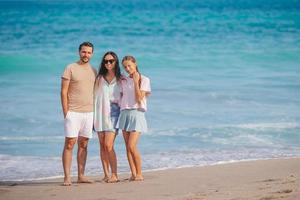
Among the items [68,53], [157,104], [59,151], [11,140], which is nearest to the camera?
[59,151]

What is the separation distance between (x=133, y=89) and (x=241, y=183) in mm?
1423

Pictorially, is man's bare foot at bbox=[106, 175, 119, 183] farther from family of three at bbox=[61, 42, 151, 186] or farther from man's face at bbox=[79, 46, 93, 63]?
man's face at bbox=[79, 46, 93, 63]

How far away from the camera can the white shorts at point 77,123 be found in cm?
920

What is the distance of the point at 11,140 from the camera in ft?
43.2

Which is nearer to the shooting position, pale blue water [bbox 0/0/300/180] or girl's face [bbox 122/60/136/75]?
girl's face [bbox 122/60/136/75]

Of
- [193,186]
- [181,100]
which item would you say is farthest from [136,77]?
[181,100]

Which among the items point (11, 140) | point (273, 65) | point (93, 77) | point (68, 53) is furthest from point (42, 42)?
point (93, 77)

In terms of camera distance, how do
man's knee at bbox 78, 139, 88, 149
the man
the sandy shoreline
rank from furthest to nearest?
man's knee at bbox 78, 139, 88, 149
the man
the sandy shoreline

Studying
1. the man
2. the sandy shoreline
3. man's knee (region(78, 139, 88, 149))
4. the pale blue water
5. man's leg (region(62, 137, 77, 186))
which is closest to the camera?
the sandy shoreline

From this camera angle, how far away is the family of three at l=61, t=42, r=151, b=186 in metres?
9.20

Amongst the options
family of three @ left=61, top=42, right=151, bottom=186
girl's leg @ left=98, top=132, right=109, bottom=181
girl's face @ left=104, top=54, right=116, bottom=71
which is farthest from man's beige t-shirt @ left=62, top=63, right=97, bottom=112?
girl's leg @ left=98, top=132, right=109, bottom=181

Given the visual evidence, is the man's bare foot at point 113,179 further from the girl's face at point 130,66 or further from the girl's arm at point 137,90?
the girl's face at point 130,66

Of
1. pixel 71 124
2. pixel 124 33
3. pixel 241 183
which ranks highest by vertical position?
pixel 124 33

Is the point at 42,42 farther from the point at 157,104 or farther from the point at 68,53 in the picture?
the point at 157,104
